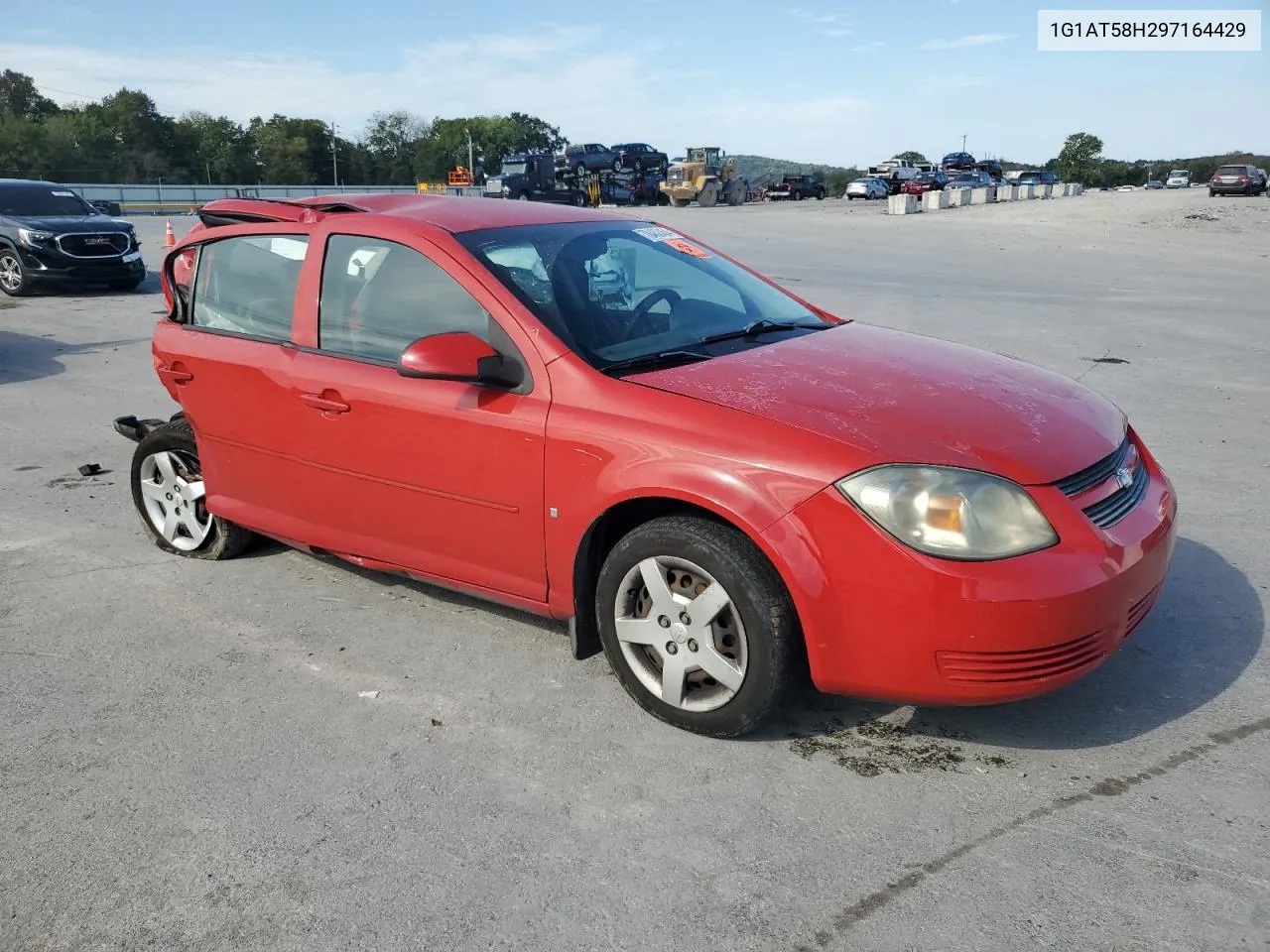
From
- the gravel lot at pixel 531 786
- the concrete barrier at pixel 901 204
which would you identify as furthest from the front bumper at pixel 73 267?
the concrete barrier at pixel 901 204

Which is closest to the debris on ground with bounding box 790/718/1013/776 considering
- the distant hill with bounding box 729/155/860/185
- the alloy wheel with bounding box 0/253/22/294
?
the alloy wheel with bounding box 0/253/22/294

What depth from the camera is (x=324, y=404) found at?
4047 millimetres

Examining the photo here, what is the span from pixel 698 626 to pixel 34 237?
14968 mm

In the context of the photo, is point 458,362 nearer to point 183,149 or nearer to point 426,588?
point 426,588

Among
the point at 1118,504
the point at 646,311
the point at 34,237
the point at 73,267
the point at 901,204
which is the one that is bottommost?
the point at 1118,504

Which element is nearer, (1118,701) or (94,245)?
(1118,701)

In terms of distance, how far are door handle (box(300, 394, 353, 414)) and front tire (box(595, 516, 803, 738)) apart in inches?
49.7

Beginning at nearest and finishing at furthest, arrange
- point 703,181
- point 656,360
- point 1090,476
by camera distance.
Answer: point 1090,476 < point 656,360 < point 703,181

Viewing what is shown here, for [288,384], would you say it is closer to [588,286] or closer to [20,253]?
[588,286]

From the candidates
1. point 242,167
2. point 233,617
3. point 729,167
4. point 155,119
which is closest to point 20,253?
point 233,617

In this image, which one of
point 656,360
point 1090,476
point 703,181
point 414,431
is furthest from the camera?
point 703,181

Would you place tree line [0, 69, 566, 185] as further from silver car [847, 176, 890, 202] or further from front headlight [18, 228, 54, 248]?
front headlight [18, 228, 54, 248]

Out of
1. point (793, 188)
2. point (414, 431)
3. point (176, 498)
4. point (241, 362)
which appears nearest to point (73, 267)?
point (176, 498)

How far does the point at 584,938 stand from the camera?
246 cm
